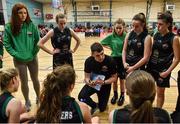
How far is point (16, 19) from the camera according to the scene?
3.32 metres

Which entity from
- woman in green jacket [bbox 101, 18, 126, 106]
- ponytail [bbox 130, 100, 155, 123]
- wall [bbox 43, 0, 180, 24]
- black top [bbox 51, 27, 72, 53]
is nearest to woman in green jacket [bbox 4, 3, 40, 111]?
black top [bbox 51, 27, 72, 53]

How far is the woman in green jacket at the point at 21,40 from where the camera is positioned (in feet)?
10.9

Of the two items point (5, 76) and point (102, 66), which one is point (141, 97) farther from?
point (102, 66)

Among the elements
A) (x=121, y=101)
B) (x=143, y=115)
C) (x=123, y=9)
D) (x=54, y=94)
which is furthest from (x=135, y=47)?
(x=123, y=9)

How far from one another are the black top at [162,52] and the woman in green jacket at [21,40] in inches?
69.7

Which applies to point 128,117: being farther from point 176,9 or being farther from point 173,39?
point 176,9

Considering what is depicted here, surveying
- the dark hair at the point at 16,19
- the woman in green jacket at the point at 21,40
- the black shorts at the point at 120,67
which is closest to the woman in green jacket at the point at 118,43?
the black shorts at the point at 120,67

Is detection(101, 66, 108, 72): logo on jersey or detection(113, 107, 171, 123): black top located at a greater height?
detection(113, 107, 171, 123): black top

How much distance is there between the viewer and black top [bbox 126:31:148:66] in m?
3.23

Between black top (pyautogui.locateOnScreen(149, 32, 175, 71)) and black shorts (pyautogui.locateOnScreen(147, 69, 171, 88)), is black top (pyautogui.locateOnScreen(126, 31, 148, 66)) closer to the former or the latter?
black top (pyautogui.locateOnScreen(149, 32, 175, 71))

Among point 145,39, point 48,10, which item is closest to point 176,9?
point 48,10

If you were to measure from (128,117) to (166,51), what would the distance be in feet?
5.55

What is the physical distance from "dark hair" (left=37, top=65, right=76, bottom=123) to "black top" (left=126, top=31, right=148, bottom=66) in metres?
1.60

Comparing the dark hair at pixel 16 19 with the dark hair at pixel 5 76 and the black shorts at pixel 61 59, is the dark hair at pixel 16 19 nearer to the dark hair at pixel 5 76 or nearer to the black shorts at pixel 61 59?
→ the black shorts at pixel 61 59
